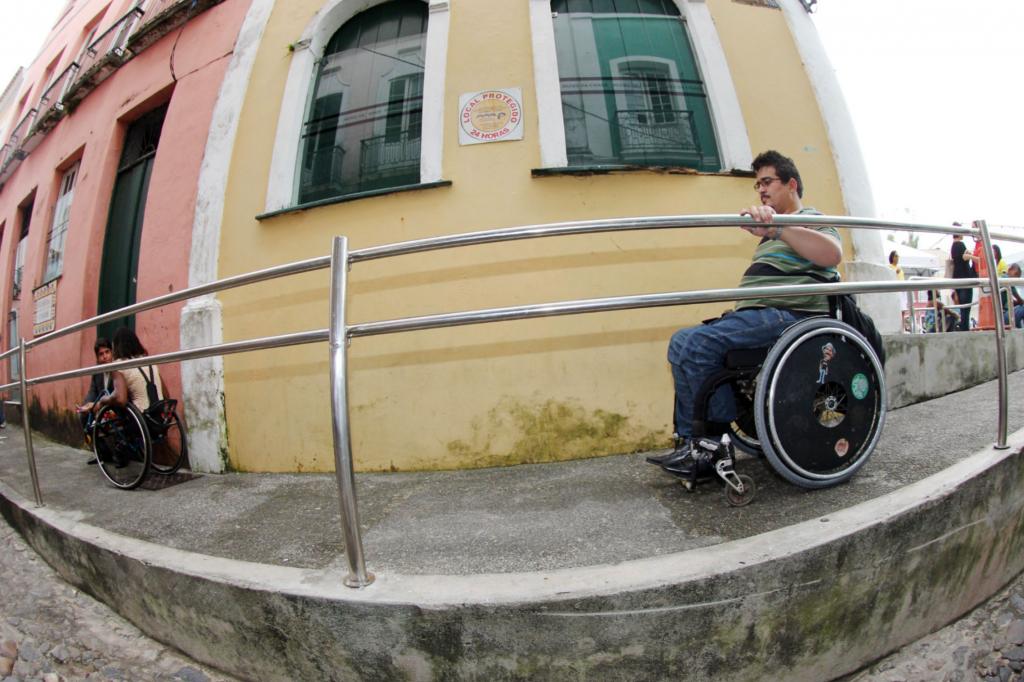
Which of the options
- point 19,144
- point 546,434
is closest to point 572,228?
point 546,434

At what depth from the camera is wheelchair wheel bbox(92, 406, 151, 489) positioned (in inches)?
123

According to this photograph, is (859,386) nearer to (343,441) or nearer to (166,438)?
(343,441)

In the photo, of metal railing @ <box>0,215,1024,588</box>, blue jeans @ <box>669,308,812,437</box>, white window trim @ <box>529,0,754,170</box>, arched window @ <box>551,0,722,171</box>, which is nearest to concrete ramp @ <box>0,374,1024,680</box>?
metal railing @ <box>0,215,1024,588</box>

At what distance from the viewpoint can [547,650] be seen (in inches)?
47.4

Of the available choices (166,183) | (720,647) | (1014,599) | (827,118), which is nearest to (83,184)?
(166,183)

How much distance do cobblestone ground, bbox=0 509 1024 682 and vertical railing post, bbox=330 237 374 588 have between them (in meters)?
0.71

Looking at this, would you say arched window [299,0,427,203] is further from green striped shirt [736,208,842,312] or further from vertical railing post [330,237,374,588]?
green striped shirt [736,208,842,312]

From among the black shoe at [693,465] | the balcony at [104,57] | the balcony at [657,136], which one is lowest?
the black shoe at [693,465]

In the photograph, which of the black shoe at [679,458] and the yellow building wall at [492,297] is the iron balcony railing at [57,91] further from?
the black shoe at [679,458]

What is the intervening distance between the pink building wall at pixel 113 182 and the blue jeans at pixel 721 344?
388 cm

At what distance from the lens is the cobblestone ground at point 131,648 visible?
1392 mm

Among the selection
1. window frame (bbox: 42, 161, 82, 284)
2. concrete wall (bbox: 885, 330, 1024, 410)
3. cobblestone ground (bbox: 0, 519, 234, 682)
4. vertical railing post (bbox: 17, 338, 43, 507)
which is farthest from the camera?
window frame (bbox: 42, 161, 82, 284)

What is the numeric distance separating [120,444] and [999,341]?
508cm

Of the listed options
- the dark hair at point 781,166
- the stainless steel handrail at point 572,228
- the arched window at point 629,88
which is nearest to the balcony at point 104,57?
the arched window at point 629,88
